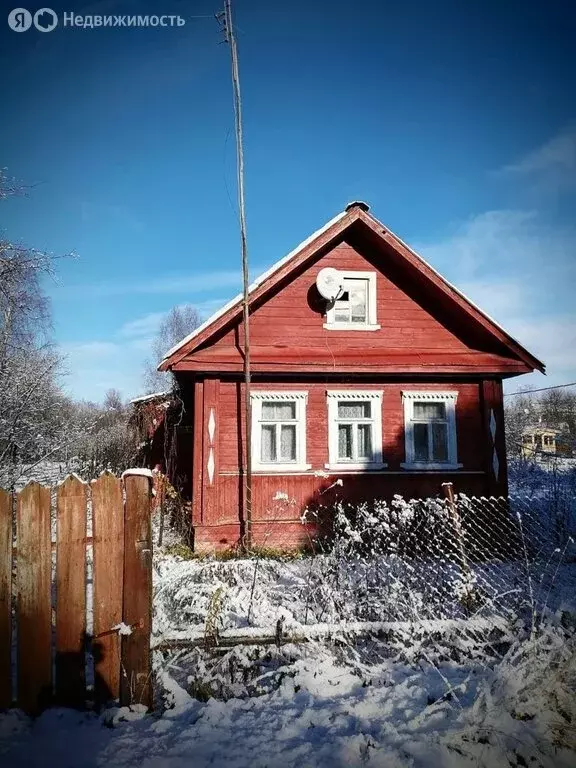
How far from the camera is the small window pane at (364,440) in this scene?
29.7ft

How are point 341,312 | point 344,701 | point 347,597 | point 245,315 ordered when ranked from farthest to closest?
point 341,312
point 245,315
point 347,597
point 344,701

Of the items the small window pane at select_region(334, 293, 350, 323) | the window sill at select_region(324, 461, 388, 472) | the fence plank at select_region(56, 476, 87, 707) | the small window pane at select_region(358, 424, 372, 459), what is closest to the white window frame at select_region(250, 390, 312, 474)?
the window sill at select_region(324, 461, 388, 472)

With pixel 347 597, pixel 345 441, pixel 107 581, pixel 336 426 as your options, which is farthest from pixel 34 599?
pixel 345 441

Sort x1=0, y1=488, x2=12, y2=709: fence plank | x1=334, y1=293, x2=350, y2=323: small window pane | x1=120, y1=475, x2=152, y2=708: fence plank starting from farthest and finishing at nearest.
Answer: x1=334, y1=293, x2=350, y2=323: small window pane → x1=120, y1=475, x2=152, y2=708: fence plank → x1=0, y1=488, x2=12, y2=709: fence plank

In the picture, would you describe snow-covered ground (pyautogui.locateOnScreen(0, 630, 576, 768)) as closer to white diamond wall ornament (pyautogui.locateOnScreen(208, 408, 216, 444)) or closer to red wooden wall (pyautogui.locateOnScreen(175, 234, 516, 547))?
red wooden wall (pyautogui.locateOnScreen(175, 234, 516, 547))

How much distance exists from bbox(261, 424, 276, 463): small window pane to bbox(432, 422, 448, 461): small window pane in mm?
3388

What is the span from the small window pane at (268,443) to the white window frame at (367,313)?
2.53 metres

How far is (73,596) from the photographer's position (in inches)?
120

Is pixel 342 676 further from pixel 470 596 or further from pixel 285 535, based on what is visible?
pixel 285 535

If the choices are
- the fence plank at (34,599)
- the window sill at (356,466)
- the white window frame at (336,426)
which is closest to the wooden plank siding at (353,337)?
the white window frame at (336,426)

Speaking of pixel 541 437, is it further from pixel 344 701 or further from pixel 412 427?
pixel 344 701

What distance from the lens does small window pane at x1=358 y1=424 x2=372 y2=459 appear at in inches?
356

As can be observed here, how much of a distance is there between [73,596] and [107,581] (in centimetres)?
25

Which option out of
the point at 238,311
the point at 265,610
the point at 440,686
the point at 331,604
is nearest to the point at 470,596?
the point at 440,686
